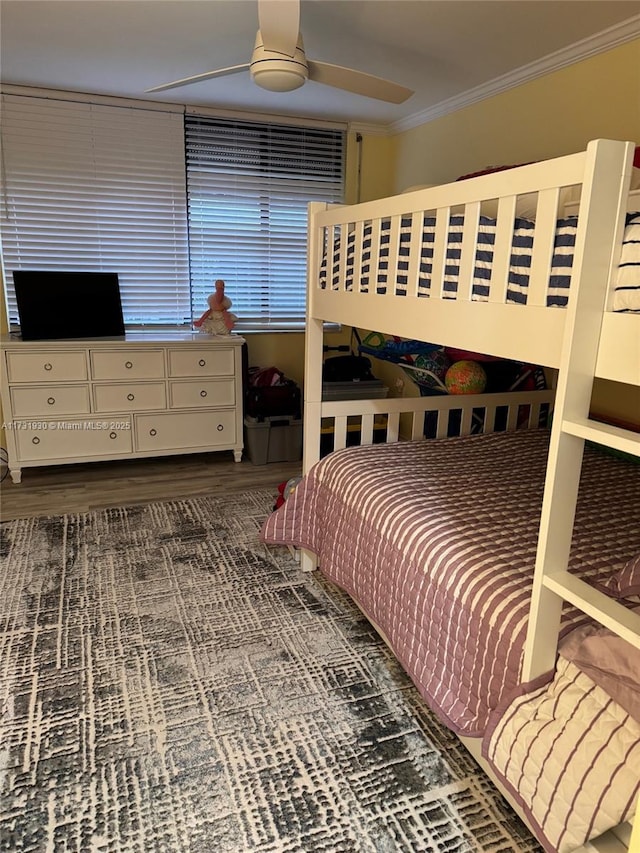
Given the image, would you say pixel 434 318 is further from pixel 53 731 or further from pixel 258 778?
pixel 53 731

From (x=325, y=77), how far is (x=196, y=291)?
200cm

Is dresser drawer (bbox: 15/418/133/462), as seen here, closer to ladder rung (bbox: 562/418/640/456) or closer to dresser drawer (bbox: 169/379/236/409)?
dresser drawer (bbox: 169/379/236/409)

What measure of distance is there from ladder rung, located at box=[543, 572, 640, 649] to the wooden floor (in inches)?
92.9

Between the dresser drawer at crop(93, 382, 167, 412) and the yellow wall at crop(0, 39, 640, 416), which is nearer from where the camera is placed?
the yellow wall at crop(0, 39, 640, 416)

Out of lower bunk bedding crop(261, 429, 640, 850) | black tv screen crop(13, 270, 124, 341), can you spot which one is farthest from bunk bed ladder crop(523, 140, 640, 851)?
black tv screen crop(13, 270, 124, 341)

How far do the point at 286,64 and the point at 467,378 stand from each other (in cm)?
150

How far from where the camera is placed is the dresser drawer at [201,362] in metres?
3.60

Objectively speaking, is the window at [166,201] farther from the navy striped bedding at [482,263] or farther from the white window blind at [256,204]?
the navy striped bedding at [482,263]

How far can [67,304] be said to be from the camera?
3506mm

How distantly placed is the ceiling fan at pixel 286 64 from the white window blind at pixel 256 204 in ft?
5.06

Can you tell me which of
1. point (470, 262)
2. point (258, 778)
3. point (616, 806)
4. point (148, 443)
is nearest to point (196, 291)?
point (148, 443)

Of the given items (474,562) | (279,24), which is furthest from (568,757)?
(279,24)

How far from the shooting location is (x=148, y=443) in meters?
3.65

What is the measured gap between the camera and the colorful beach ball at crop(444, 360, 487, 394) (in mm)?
2686
